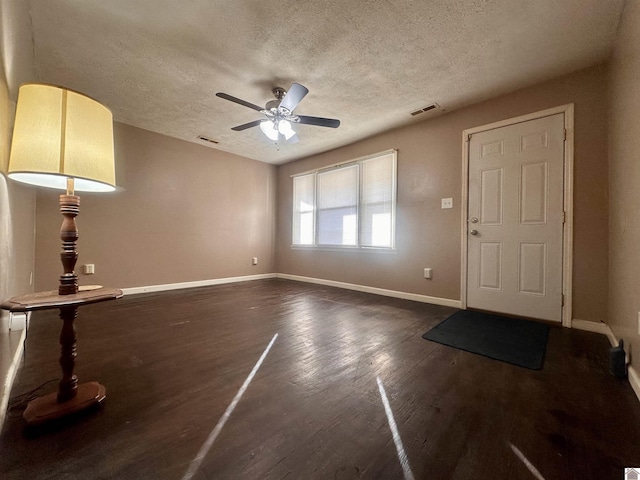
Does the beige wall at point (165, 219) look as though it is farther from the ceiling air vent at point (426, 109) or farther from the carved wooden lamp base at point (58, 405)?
the ceiling air vent at point (426, 109)

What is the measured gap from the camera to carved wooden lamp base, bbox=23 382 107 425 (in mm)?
1048

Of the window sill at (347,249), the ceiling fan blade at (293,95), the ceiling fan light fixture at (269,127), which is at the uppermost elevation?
the ceiling fan blade at (293,95)

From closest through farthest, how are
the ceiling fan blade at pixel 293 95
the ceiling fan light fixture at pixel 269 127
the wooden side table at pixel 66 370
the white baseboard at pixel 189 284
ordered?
the wooden side table at pixel 66 370, the ceiling fan blade at pixel 293 95, the ceiling fan light fixture at pixel 269 127, the white baseboard at pixel 189 284

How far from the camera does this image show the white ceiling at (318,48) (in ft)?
5.91

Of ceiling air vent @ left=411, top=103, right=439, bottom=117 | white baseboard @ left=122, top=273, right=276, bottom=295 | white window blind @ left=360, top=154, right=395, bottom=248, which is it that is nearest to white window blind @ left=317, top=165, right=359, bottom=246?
white window blind @ left=360, top=154, right=395, bottom=248

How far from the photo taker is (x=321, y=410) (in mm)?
1225

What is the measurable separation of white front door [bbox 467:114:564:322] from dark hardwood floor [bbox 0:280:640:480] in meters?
0.54

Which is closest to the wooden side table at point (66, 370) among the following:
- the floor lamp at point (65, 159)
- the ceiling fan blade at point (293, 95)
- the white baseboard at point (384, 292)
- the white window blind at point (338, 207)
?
the floor lamp at point (65, 159)

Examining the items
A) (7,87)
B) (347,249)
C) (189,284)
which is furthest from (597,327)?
(189,284)

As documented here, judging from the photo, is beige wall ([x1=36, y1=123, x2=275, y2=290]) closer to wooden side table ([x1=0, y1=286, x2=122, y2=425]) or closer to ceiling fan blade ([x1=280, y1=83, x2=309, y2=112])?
ceiling fan blade ([x1=280, y1=83, x2=309, y2=112])

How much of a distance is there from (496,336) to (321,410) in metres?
1.82

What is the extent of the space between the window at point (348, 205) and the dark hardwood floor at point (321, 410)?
2.02m

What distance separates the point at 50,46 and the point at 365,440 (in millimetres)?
3744

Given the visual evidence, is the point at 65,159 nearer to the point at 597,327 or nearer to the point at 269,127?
the point at 269,127
